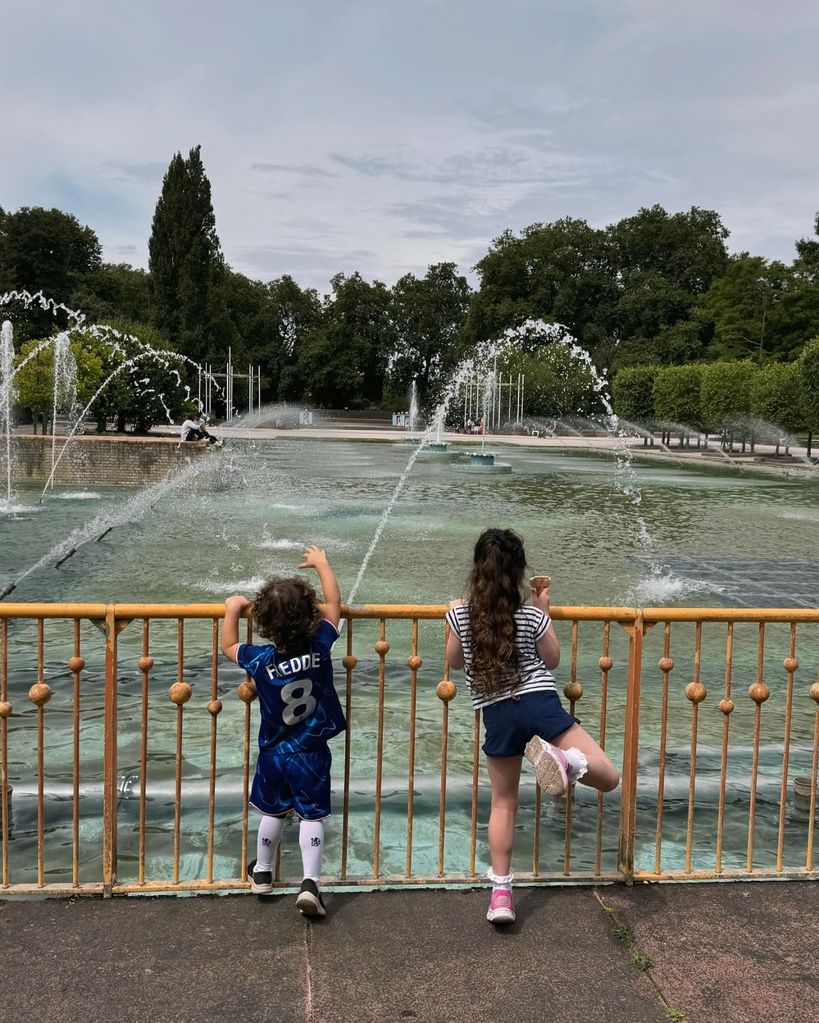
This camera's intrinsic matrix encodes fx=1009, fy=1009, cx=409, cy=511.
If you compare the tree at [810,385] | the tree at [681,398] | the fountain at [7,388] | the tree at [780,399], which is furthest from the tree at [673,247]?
the fountain at [7,388]

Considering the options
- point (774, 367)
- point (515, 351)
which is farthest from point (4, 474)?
point (515, 351)

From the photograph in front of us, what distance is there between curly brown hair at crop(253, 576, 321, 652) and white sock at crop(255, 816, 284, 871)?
634 mm

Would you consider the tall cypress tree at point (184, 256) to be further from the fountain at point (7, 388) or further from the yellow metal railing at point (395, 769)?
the yellow metal railing at point (395, 769)

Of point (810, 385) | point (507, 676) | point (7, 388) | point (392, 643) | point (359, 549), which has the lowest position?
point (392, 643)

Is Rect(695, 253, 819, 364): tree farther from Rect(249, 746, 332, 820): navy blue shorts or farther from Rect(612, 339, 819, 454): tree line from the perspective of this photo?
Rect(249, 746, 332, 820): navy blue shorts

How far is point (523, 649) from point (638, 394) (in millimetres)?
56564

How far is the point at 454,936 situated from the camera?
3.36 metres

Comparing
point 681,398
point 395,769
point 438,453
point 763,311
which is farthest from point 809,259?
point 395,769

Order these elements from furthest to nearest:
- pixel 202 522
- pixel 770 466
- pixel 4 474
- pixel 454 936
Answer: pixel 770 466
pixel 4 474
pixel 202 522
pixel 454 936

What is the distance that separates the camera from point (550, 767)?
3328mm

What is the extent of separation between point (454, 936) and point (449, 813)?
2.15 metres

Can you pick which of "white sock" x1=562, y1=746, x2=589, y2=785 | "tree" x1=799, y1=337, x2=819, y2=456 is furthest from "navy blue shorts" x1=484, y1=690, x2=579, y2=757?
"tree" x1=799, y1=337, x2=819, y2=456

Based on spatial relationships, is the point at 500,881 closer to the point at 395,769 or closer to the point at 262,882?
the point at 262,882

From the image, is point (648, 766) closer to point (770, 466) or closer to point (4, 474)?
point (4, 474)
